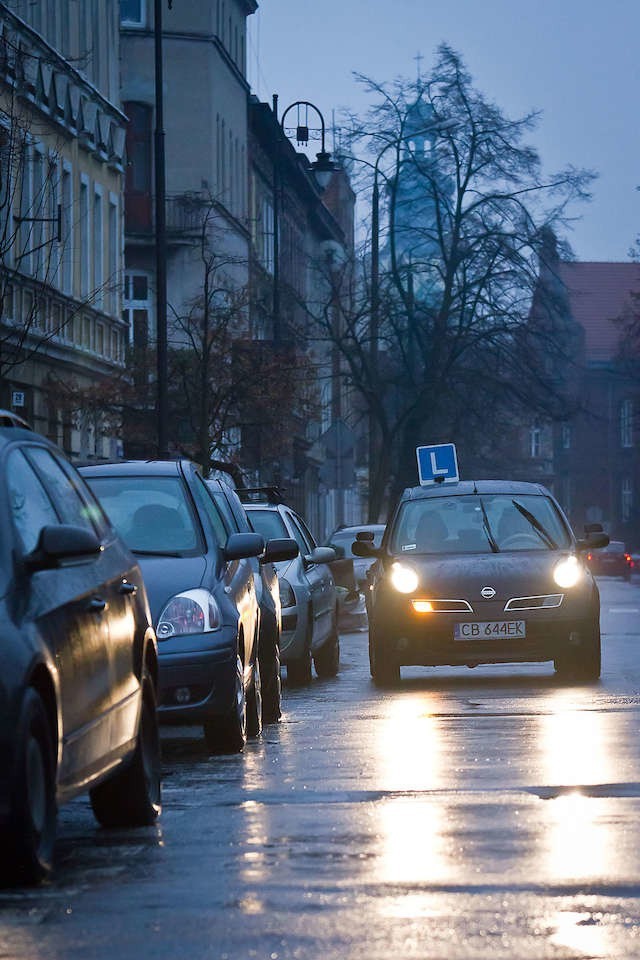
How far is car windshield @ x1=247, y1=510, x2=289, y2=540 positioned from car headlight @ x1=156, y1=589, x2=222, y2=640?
30.3 feet

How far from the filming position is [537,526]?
66.9 feet

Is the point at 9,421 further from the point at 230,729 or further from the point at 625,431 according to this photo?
the point at 625,431

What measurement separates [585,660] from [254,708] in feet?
20.6

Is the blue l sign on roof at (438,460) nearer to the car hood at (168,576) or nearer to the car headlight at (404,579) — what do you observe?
the car headlight at (404,579)

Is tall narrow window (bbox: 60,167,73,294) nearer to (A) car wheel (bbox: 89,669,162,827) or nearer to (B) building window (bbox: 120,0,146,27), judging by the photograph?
(B) building window (bbox: 120,0,146,27)

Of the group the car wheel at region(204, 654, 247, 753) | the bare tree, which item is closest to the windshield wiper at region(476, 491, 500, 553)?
the car wheel at region(204, 654, 247, 753)

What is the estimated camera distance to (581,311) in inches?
5236

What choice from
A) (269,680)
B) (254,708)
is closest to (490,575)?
(269,680)

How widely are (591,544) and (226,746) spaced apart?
8.57m

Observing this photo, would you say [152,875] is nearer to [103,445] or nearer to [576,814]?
[576,814]

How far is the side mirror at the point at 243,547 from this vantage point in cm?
1294

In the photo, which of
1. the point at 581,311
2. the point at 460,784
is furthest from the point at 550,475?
the point at 460,784

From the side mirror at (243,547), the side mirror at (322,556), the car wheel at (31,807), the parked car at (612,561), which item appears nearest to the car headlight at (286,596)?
the side mirror at (322,556)

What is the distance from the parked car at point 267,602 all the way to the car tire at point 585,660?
163 inches
